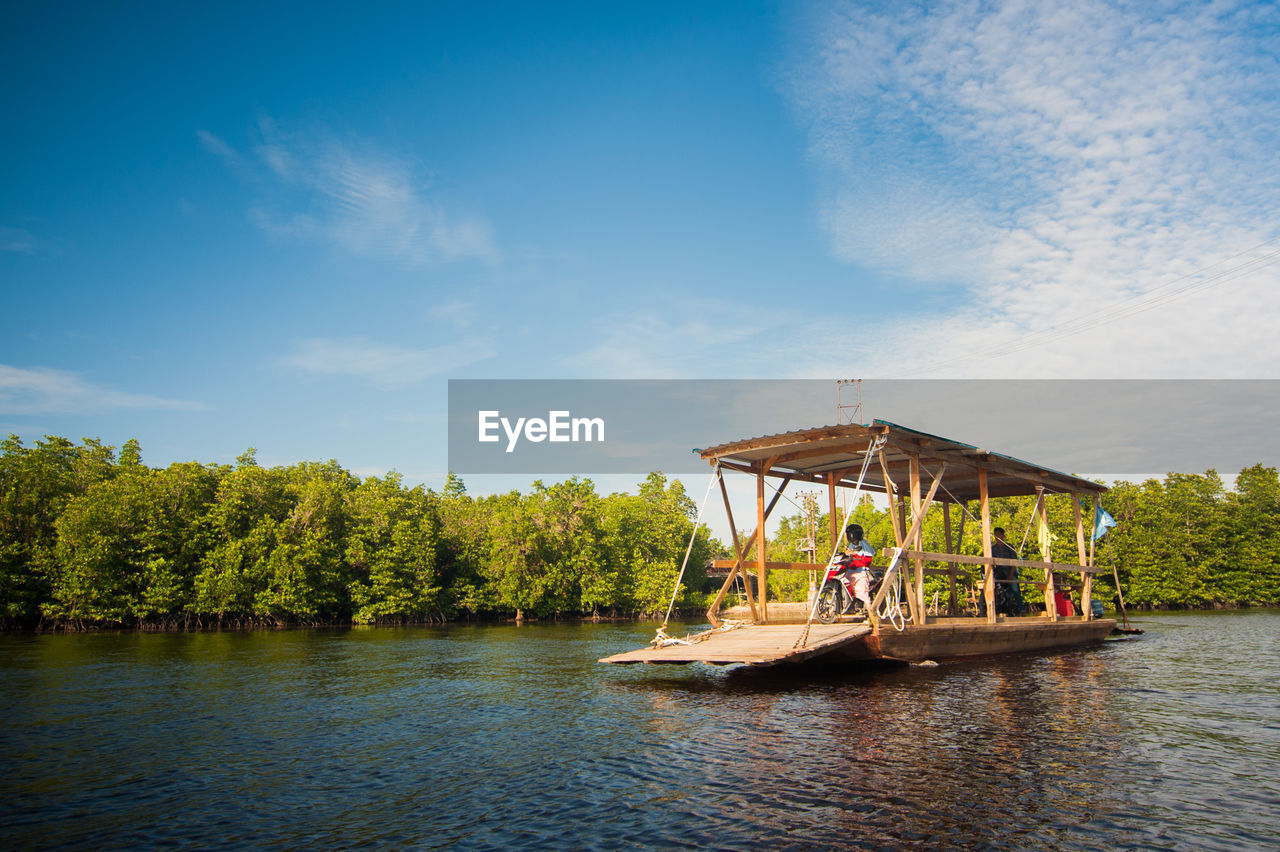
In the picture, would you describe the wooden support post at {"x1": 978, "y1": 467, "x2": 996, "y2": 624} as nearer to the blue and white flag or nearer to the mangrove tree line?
the blue and white flag

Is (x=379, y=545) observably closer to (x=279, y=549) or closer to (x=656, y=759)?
(x=279, y=549)

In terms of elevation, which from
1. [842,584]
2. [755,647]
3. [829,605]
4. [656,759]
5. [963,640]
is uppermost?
[842,584]

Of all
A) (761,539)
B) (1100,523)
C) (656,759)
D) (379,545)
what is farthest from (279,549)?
(1100,523)

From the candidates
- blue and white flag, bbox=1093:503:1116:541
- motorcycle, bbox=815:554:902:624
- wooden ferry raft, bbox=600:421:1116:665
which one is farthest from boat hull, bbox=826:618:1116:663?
blue and white flag, bbox=1093:503:1116:541

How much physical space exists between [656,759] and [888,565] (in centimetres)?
1334

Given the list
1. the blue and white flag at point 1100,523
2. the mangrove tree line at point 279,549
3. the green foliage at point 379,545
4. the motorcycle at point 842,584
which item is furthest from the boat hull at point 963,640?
the mangrove tree line at point 279,549

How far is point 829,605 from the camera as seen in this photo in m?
21.7

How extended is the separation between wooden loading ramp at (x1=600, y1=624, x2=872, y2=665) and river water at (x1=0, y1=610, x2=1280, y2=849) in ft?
3.04

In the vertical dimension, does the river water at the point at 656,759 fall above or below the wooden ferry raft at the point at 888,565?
below

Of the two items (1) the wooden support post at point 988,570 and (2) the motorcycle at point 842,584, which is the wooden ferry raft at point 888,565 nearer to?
(1) the wooden support post at point 988,570

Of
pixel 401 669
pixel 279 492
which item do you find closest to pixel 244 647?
pixel 401 669

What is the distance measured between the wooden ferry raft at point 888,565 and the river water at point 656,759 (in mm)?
989

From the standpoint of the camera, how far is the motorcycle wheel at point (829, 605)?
21109mm

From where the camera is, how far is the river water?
26.2 ft
